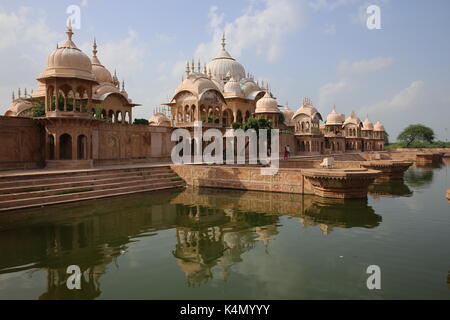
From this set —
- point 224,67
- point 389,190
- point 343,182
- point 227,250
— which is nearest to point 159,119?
point 224,67

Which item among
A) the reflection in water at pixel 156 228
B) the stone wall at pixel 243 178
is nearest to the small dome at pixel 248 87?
the stone wall at pixel 243 178

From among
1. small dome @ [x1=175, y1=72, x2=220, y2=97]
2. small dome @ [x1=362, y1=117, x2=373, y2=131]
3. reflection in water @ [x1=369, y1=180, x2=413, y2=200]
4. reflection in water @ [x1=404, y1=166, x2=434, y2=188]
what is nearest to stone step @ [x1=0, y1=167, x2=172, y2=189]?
small dome @ [x1=175, y1=72, x2=220, y2=97]

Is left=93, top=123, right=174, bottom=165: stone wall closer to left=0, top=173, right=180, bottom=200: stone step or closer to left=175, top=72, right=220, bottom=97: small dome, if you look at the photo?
left=175, top=72, right=220, bottom=97: small dome

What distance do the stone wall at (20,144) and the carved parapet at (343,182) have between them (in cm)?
1302

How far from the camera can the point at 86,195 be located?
41.4 feet

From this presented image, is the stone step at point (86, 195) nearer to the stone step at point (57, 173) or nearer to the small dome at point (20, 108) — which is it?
the stone step at point (57, 173)

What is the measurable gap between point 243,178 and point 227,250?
8.31 m

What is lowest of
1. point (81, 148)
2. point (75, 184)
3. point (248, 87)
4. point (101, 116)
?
point (75, 184)

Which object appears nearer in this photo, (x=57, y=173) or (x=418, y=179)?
(x=57, y=173)

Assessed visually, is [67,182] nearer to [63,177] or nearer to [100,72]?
[63,177]

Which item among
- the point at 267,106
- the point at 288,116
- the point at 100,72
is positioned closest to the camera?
the point at 100,72

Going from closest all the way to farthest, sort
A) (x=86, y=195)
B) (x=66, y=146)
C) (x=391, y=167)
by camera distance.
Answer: (x=86, y=195), (x=66, y=146), (x=391, y=167)
